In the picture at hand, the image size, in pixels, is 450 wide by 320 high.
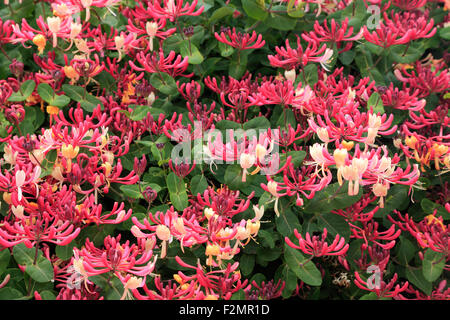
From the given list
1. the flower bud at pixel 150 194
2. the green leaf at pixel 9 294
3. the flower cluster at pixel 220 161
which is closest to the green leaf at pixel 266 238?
the flower cluster at pixel 220 161

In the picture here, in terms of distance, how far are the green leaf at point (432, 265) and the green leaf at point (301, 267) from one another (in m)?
0.23

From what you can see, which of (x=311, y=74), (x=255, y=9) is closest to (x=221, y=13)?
(x=255, y=9)

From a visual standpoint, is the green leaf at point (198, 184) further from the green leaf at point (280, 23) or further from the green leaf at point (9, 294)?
the green leaf at point (280, 23)

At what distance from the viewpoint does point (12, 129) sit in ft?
4.12

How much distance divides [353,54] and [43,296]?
38.2 inches

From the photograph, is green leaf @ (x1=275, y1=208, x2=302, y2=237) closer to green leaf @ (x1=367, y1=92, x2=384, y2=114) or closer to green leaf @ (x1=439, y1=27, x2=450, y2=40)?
green leaf @ (x1=367, y1=92, x2=384, y2=114)

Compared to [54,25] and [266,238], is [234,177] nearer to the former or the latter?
[266,238]

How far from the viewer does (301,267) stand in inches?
40.6

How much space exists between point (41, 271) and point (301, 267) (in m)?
0.49

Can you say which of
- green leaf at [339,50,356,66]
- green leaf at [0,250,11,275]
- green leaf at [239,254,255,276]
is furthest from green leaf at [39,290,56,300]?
green leaf at [339,50,356,66]

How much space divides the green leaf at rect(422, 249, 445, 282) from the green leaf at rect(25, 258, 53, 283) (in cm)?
74

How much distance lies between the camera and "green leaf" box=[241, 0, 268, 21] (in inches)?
54.0

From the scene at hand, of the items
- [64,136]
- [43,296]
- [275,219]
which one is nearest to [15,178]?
[64,136]
